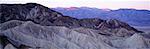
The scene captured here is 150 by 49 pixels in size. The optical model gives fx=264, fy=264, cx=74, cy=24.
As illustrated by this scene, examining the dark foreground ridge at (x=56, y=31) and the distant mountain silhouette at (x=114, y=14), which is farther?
the distant mountain silhouette at (x=114, y=14)

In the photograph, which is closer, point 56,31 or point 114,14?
point 56,31

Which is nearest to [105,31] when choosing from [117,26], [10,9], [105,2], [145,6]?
[117,26]

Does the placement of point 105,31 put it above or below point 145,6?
below

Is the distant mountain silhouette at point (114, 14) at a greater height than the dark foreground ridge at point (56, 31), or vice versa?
the distant mountain silhouette at point (114, 14)

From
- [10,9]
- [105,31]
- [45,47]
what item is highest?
[10,9]

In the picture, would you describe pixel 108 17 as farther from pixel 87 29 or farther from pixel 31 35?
pixel 31 35
